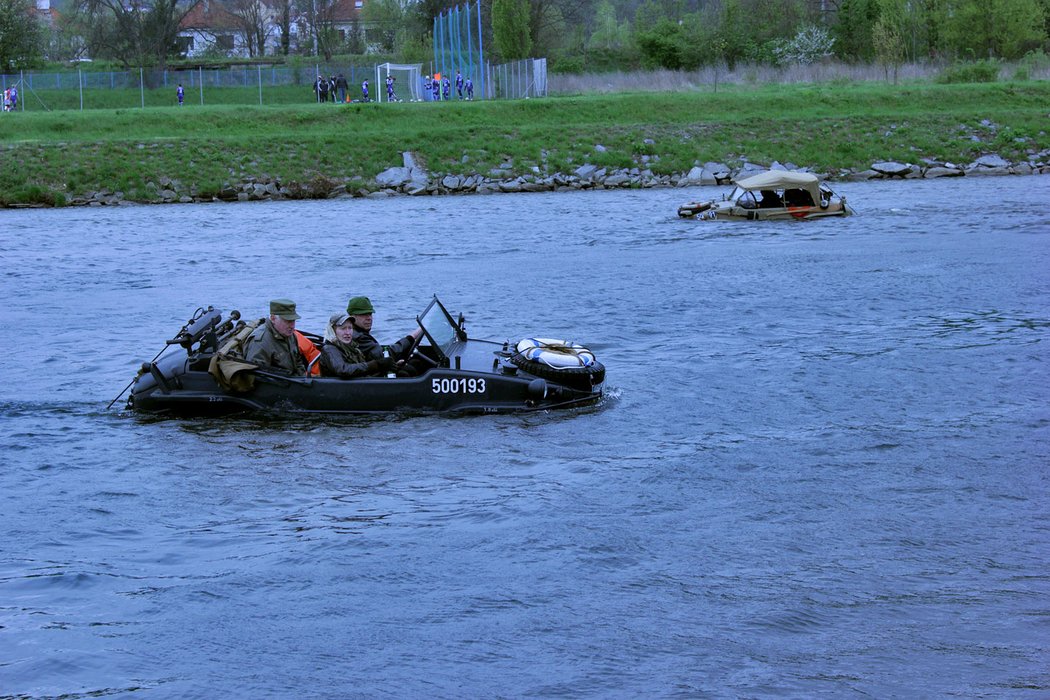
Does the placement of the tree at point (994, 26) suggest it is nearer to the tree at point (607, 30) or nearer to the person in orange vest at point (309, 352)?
the tree at point (607, 30)

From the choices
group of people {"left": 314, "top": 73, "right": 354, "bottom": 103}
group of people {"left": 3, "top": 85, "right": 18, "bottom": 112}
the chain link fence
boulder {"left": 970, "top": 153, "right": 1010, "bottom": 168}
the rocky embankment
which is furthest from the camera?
the chain link fence

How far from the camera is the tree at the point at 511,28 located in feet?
200

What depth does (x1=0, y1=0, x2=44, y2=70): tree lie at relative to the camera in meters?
69.2

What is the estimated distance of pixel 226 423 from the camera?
561 inches

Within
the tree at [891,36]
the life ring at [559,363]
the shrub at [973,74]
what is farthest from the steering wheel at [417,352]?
the shrub at [973,74]

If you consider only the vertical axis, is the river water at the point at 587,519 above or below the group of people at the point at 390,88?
below

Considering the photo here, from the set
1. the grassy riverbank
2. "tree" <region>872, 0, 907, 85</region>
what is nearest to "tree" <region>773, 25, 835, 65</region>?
"tree" <region>872, 0, 907, 85</region>

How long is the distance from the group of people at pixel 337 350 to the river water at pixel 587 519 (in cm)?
64

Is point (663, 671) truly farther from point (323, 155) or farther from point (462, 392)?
point (323, 155)

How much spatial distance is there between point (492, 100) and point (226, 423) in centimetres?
4237

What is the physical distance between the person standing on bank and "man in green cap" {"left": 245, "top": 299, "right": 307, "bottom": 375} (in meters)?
0.33

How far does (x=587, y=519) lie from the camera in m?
11.1

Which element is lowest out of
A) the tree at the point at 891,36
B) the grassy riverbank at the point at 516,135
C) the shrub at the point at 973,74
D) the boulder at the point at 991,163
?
the boulder at the point at 991,163

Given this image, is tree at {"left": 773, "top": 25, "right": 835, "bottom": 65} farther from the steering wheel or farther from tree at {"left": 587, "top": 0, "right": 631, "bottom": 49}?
the steering wheel
